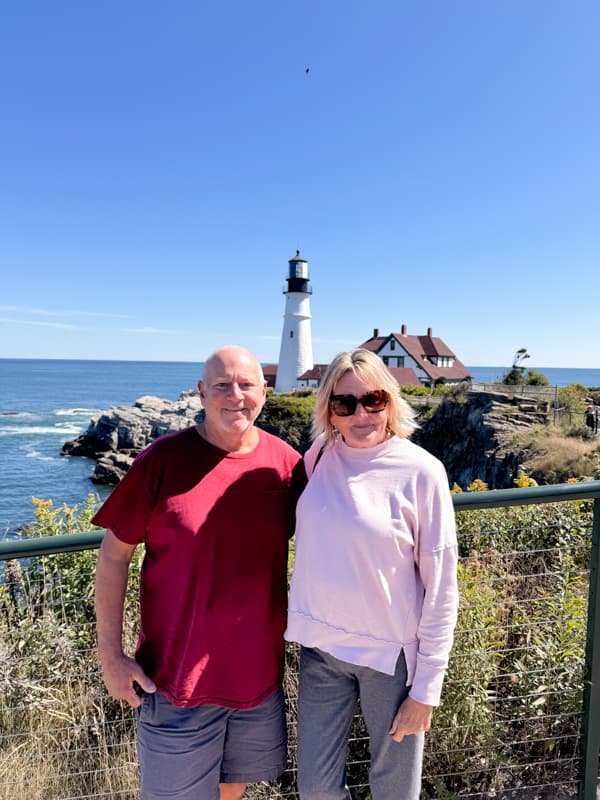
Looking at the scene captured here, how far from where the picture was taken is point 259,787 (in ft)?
7.95

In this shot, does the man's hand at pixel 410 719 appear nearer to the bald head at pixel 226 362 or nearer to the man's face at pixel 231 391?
the man's face at pixel 231 391

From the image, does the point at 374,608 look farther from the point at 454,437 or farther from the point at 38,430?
the point at 38,430

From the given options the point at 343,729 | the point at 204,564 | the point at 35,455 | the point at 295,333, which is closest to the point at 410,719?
the point at 343,729

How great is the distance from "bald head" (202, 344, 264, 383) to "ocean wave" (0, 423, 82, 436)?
2027 inches

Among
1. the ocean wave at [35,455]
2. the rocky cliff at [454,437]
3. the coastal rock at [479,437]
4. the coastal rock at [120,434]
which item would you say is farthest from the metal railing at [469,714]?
the ocean wave at [35,455]

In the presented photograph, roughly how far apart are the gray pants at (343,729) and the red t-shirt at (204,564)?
186mm

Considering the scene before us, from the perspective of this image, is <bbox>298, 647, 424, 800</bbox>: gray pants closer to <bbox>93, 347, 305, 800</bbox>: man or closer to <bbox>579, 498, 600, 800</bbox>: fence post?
<bbox>93, 347, 305, 800</bbox>: man

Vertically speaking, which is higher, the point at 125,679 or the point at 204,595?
the point at 204,595

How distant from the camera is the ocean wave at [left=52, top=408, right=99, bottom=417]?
65500 millimetres

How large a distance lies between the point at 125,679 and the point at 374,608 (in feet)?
2.84

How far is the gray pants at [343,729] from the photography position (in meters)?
1.76

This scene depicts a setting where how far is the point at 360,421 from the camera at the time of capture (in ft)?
6.25

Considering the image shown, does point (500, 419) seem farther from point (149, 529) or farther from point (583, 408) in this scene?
point (149, 529)

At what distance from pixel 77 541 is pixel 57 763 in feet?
4.11
